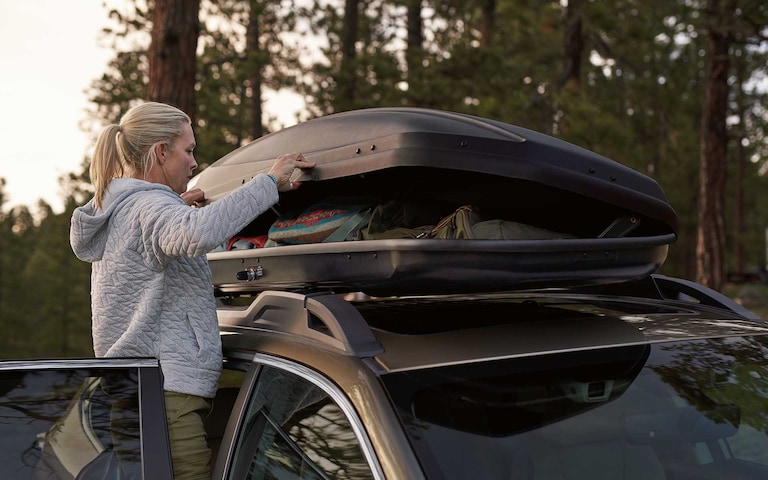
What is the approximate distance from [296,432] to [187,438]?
522 mm

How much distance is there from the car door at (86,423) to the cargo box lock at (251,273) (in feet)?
1.91

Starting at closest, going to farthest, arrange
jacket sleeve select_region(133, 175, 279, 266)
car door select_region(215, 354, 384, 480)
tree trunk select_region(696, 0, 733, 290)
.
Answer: car door select_region(215, 354, 384, 480) → jacket sleeve select_region(133, 175, 279, 266) → tree trunk select_region(696, 0, 733, 290)

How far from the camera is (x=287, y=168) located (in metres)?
2.72

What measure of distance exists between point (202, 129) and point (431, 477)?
1939 cm

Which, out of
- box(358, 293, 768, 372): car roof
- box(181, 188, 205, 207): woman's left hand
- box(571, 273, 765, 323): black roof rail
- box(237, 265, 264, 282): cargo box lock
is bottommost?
box(358, 293, 768, 372): car roof

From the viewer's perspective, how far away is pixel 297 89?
2045 centimetres

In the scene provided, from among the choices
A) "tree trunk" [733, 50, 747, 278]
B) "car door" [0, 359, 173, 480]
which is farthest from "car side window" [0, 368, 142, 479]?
"tree trunk" [733, 50, 747, 278]

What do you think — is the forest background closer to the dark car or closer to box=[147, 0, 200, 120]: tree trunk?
box=[147, 0, 200, 120]: tree trunk

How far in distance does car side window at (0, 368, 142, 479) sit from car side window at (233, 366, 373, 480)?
0.35 m

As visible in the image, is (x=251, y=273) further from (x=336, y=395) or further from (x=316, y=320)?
(x=336, y=395)

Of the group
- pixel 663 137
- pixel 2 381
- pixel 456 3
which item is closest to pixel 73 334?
pixel 456 3

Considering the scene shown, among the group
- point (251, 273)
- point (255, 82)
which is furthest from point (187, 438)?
point (255, 82)

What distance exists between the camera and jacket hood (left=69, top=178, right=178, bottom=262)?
8.71ft

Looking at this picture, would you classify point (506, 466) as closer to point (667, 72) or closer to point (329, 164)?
point (329, 164)
